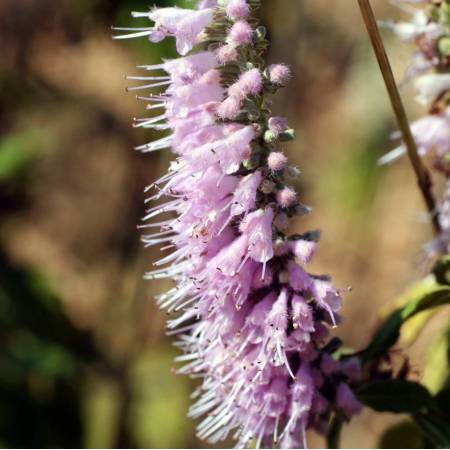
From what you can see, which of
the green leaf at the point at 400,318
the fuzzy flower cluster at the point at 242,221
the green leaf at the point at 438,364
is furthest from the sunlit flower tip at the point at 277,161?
the green leaf at the point at 438,364

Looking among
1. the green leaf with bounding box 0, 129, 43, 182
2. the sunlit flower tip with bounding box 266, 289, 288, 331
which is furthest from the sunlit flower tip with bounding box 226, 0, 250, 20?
the green leaf with bounding box 0, 129, 43, 182

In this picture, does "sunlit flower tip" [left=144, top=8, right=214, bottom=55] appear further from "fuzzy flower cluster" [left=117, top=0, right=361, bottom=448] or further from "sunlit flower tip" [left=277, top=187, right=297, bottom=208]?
"sunlit flower tip" [left=277, top=187, right=297, bottom=208]

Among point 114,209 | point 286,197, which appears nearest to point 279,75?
point 286,197

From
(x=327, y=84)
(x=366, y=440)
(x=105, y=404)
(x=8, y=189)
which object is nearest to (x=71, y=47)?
(x=8, y=189)

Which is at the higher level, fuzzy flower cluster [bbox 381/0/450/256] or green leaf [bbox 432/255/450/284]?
fuzzy flower cluster [bbox 381/0/450/256]

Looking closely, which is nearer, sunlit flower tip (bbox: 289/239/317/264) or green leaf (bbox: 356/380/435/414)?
sunlit flower tip (bbox: 289/239/317/264)

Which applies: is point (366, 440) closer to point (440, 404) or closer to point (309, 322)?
point (440, 404)
